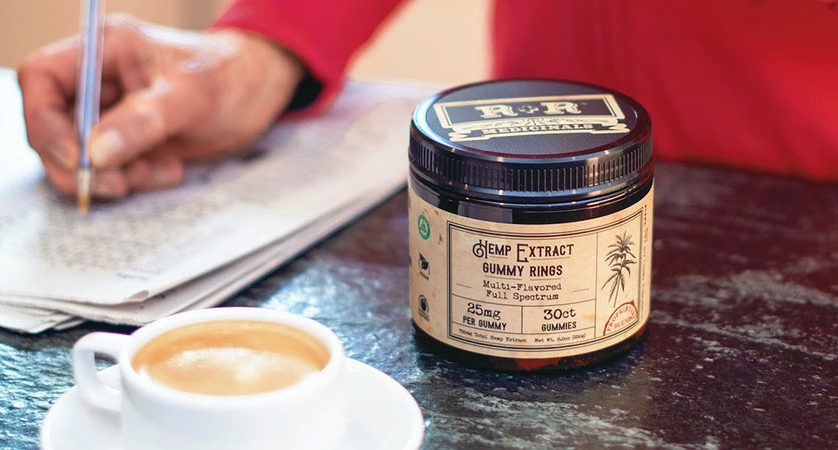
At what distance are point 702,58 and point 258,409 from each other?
65cm

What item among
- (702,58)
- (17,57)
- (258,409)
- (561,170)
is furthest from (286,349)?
(17,57)

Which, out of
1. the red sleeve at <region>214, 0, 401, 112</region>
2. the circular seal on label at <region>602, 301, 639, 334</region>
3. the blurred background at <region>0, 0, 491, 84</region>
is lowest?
the blurred background at <region>0, 0, 491, 84</region>

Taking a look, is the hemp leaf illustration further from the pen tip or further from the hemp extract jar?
the pen tip

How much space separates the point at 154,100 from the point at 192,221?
0.47 feet

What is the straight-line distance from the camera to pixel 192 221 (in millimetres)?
822

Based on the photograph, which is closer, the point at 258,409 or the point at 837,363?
the point at 258,409

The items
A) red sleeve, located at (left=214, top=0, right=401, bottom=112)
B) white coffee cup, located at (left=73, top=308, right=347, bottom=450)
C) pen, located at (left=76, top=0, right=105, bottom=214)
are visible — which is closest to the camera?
white coffee cup, located at (left=73, top=308, right=347, bottom=450)

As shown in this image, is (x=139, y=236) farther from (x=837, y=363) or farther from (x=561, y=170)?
(x=837, y=363)

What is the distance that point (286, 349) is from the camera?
20.2 inches

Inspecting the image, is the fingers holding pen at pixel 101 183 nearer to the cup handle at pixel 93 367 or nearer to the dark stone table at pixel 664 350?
the dark stone table at pixel 664 350

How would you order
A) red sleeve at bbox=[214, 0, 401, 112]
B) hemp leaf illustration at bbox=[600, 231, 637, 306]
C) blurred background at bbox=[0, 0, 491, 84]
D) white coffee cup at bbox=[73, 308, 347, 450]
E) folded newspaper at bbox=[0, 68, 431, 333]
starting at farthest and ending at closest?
blurred background at bbox=[0, 0, 491, 84] < red sleeve at bbox=[214, 0, 401, 112] < folded newspaper at bbox=[0, 68, 431, 333] < hemp leaf illustration at bbox=[600, 231, 637, 306] < white coffee cup at bbox=[73, 308, 347, 450]

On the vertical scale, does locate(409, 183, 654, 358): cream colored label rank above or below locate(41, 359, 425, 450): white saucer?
above

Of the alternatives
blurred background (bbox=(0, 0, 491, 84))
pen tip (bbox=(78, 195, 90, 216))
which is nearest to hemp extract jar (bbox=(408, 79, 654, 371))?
pen tip (bbox=(78, 195, 90, 216))

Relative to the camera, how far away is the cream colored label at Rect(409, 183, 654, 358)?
0.56 meters
